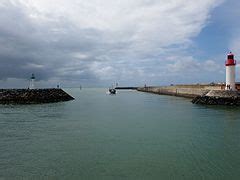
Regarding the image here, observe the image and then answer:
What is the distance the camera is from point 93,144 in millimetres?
13914

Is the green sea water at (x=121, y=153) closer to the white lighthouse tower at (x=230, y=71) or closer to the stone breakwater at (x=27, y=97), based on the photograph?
the white lighthouse tower at (x=230, y=71)

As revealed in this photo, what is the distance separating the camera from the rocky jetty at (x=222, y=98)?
3256cm

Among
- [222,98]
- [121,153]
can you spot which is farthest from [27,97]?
[121,153]

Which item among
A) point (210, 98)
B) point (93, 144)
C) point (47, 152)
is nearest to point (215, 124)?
point (93, 144)

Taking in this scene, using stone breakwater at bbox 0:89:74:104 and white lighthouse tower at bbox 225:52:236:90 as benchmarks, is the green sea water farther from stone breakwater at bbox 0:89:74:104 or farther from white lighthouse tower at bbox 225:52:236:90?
stone breakwater at bbox 0:89:74:104

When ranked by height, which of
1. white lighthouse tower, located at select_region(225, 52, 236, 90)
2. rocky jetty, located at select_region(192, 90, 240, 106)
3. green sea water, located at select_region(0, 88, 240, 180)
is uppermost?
white lighthouse tower, located at select_region(225, 52, 236, 90)

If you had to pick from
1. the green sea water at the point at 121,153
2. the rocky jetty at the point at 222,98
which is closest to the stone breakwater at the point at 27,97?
the rocky jetty at the point at 222,98

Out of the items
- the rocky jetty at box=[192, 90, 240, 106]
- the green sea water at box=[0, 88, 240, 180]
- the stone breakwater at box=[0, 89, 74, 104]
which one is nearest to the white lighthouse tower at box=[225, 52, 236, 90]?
the rocky jetty at box=[192, 90, 240, 106]

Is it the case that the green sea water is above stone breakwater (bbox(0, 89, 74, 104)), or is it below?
below

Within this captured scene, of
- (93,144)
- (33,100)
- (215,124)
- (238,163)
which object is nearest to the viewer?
(238,163)

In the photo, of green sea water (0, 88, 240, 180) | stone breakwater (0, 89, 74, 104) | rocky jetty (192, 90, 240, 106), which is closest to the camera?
green sea water (0, 88, 240, 180)

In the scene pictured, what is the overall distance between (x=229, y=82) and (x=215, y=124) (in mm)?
16111

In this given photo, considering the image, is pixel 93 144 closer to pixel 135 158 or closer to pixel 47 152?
pixel 47 152

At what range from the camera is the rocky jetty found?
1282 inches
